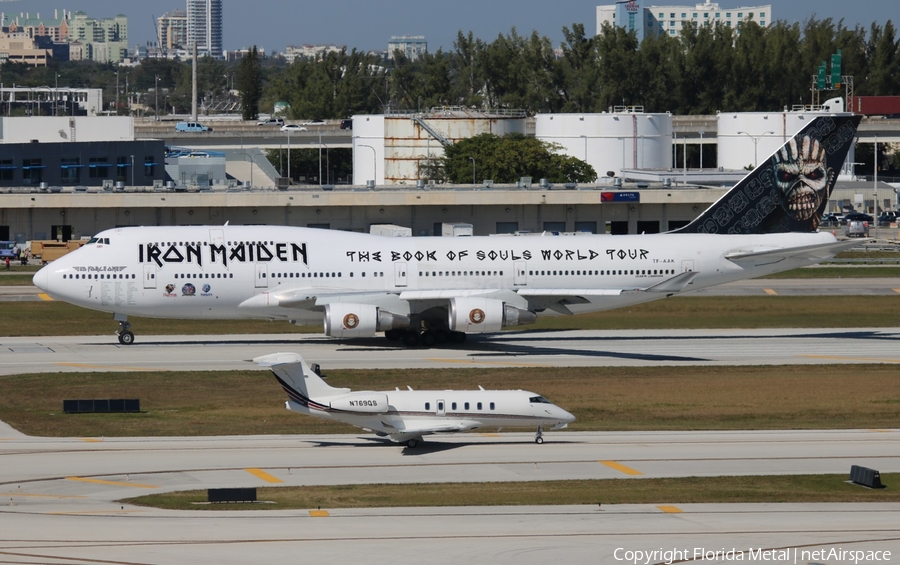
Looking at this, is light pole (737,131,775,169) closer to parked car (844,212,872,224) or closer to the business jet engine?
parked car (844,212,872,224)

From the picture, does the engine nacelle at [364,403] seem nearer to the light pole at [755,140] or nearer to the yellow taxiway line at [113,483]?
the yellow taxiway line at [113,483]

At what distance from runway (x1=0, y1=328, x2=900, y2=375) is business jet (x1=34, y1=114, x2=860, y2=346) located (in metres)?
1.55

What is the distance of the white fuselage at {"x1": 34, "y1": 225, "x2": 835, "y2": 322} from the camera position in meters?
56.2

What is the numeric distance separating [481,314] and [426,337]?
4.78 metres

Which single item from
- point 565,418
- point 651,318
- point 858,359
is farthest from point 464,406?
point 651,318

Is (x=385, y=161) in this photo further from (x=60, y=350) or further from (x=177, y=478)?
(x=177, y=478)

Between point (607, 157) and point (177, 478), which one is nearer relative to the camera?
point (177, 478)

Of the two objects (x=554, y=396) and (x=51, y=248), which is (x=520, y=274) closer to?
(x=554, y=396)

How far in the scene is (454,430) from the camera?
3731 cm

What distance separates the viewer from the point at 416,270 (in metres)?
58.3

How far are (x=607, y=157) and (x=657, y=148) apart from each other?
6.19 metres

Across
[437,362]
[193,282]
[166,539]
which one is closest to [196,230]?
[193,282]

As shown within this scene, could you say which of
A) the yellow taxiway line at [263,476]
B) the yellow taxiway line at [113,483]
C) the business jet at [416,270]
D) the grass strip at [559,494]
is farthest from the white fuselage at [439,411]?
the business jet at [416,270]

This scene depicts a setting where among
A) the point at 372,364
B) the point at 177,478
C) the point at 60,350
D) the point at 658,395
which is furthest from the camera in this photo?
the point at 60,350
